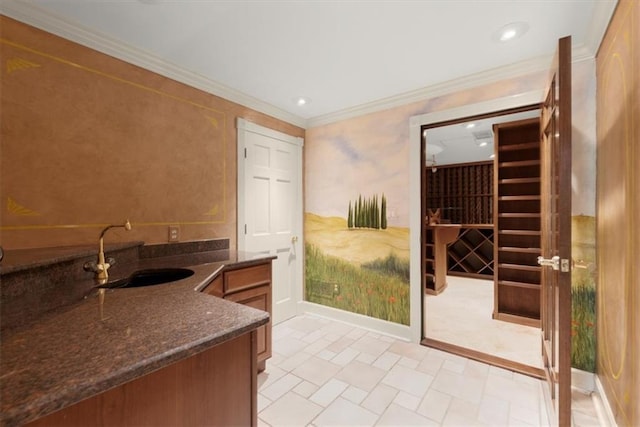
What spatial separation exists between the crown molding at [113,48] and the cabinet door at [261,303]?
176cm

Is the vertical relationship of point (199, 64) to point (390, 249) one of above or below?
above

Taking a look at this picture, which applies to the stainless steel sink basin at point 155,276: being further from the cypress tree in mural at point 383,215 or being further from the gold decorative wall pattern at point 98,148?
the cypress tree in mural at point 383,215

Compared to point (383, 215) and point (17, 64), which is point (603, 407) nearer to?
point (383, 215)

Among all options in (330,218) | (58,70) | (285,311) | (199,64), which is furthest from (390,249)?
(58,70)

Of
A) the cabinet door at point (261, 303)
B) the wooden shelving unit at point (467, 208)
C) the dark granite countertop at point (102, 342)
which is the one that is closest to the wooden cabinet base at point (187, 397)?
the dark granite countertop at point (102, 342)

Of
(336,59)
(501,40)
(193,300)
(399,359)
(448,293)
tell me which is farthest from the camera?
(448,293)

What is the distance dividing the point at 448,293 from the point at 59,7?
4.88 meters

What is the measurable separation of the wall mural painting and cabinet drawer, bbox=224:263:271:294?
118cm

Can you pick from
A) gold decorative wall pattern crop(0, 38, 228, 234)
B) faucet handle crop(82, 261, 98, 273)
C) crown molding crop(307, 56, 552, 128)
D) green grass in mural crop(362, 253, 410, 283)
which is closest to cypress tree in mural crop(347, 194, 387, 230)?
green grass in mural crop(362, 253, 410, 283)

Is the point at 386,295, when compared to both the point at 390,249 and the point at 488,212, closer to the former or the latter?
the point at 390,249

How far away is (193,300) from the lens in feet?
3.40

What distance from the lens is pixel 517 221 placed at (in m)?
3.27

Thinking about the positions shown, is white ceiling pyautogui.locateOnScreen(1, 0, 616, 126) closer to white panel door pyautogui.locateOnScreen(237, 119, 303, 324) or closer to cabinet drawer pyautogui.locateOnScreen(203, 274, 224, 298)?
white panel door pyautogui.locateOnScreen(237, 119, 303, 324)

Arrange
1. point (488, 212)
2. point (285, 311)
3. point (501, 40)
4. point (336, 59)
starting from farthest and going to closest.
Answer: point (488, 212), point (285, 311), point (336, 59), point (501, 40)
